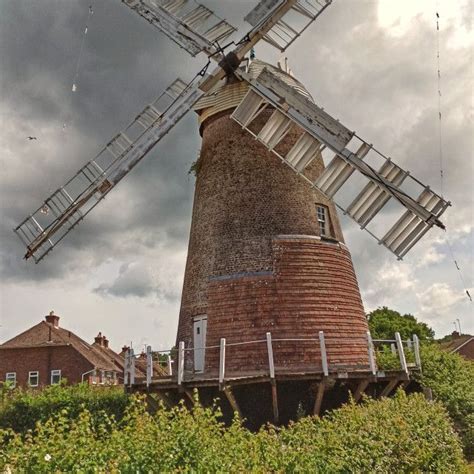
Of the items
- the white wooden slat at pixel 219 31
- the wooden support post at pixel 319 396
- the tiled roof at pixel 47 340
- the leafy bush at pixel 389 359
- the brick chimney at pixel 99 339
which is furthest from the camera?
the brick chimney at pixel 99 339

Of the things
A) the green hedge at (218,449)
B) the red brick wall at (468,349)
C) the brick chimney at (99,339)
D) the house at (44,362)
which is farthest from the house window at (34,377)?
the red brick wall at (468,349)

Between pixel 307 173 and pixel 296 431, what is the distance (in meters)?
8.29

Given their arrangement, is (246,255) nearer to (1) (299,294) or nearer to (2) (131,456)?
(1) (299,294)

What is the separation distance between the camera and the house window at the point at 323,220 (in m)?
13.8

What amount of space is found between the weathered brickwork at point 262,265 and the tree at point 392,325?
33.3m

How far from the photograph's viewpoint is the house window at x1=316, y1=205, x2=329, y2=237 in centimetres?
1377

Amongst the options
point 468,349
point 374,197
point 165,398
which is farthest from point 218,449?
point 468,349

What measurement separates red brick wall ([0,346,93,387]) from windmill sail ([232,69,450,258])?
25.5 metres

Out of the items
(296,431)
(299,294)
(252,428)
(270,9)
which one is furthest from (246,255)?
(270,9)

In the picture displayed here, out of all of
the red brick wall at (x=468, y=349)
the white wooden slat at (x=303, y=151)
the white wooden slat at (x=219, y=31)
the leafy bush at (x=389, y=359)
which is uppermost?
the white wooden slat at (x=219, y=31)

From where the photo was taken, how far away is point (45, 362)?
33969mm

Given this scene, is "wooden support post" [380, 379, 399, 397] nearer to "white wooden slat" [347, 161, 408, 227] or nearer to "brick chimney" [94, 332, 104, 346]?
"white wooden slat" [347, 161, 408, 227]

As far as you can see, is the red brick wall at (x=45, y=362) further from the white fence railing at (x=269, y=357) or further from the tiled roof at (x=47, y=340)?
the white fence railing at (x=269, y=357)

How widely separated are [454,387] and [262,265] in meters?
6.27
